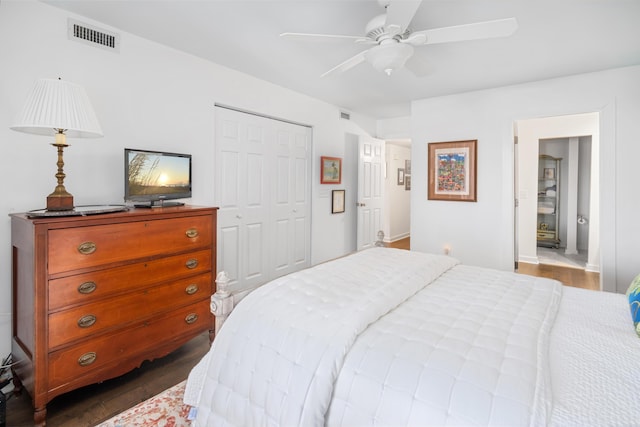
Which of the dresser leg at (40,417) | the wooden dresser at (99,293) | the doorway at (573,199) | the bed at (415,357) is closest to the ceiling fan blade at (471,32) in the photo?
the bed at (415,357)

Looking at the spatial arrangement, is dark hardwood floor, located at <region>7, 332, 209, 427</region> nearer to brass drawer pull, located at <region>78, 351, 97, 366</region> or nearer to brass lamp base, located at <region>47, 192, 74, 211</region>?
brass drawer pull, located at <region>78, 351, 97, 366</region>

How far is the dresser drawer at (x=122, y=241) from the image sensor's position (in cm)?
172

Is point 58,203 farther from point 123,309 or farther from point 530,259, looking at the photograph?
point 530,259

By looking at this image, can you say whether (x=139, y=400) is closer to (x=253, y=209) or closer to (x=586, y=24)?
(x=253, y=209)

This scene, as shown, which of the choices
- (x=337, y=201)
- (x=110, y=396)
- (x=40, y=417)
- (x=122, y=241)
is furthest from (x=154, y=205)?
(x=337, y=201)

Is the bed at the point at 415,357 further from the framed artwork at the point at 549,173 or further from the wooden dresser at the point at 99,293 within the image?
the framed artwork at the point at 549,173

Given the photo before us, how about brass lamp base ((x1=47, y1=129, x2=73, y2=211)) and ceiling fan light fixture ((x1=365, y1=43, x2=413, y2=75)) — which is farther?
ceiling fan light fixture ((x1=365, y1=43, x2=413, y2=75))

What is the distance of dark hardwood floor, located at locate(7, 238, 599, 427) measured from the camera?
5.87ft

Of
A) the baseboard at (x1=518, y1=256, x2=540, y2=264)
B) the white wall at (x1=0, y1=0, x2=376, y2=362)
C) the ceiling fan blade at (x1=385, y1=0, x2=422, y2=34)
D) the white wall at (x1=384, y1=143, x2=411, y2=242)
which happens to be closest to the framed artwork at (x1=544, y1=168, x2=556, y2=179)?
the baseboard at (x1=518, y1=256, x2=540, y2=264)

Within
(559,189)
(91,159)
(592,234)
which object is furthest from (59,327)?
(559,189)

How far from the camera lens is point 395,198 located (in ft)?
23.2

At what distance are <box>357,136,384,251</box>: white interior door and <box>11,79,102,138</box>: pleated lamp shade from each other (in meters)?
3.83

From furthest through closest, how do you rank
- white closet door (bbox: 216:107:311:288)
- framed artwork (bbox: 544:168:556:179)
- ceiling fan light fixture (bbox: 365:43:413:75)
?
framed artwork (bbox: 544:168:556:179) → white closet door (bbox: 216:107:311:288) → ceiling fan light fixture (bbox: 365:43:413:75)

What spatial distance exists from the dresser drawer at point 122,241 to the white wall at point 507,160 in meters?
3.27
